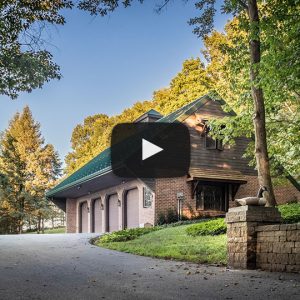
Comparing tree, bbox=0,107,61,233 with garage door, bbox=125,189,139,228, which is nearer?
garage door, bbox=125,189,139,228

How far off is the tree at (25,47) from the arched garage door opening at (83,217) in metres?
21.7

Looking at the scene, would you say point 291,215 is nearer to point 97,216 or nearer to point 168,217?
point 168,217

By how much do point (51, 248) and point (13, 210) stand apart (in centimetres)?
2593

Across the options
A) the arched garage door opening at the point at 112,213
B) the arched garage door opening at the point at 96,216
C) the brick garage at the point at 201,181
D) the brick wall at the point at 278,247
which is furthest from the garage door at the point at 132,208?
the brick wall at the point at 278,247

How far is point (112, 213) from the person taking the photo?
27.7 metres

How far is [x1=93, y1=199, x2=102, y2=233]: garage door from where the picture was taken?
29.5 m

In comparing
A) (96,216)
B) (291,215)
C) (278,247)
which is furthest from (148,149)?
(278,247)

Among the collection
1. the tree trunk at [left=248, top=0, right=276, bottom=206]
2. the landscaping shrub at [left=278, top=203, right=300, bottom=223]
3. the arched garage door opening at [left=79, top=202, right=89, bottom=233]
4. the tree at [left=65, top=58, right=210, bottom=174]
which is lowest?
the arched garage door opening at [left=79, top=202, right=89, bottom=233]

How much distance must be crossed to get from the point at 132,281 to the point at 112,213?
68.3ft

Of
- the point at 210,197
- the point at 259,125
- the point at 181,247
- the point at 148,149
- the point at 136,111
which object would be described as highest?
the point at 136,111

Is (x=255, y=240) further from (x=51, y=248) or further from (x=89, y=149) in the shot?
(x=89, y=149)

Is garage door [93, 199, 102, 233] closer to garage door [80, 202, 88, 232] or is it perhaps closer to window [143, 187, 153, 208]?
garage door [80, 202, 88, 232]

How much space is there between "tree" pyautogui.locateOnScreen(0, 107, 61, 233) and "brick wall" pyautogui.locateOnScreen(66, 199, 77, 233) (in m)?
5.45
